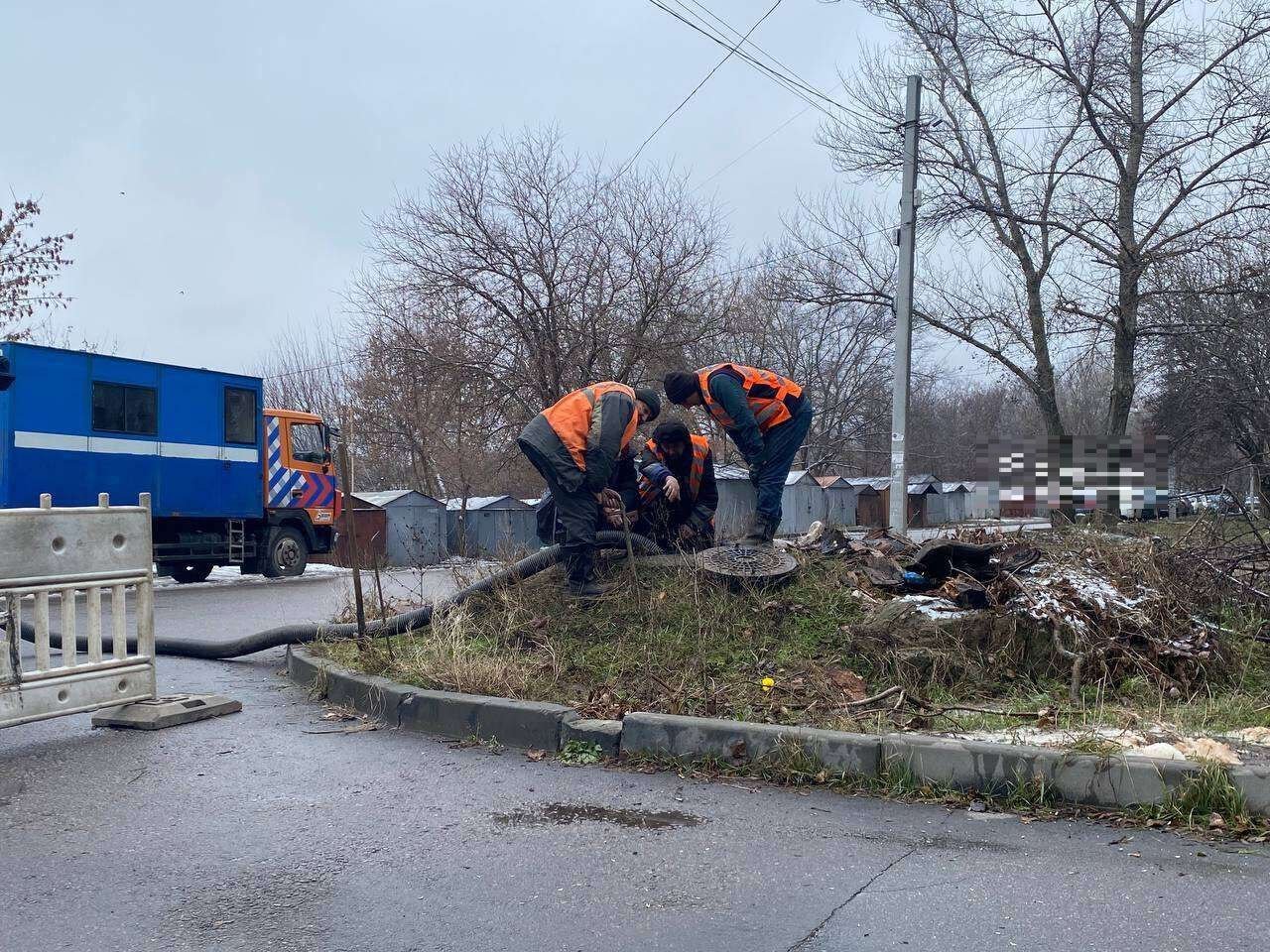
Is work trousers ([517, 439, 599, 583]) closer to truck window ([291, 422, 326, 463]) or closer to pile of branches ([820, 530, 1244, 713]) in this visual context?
pile of branches ([820, 530, 1244, 713])

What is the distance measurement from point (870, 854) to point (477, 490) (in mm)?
24101

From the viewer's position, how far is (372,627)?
7711 mm

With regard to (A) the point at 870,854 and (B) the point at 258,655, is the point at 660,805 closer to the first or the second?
(A) the point at 870,854

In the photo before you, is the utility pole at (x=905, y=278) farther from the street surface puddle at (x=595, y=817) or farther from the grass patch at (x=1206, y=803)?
the street surface puddle at (x=595, y=817)

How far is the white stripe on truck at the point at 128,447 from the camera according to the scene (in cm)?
1347

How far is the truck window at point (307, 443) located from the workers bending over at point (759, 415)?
11.3m

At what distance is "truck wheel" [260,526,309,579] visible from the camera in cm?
1677

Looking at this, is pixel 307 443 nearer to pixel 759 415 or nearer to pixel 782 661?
pixel 759 415

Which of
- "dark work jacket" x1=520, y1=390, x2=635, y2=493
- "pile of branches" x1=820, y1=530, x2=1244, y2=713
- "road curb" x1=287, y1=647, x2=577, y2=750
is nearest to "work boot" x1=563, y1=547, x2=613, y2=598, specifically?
"dark work jacket" x1=520, y1=390, x2=635, y2=493

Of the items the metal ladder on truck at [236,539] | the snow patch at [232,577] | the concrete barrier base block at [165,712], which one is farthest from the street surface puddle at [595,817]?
the metal ladder on truck at [236,539]

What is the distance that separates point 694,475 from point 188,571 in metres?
12.2

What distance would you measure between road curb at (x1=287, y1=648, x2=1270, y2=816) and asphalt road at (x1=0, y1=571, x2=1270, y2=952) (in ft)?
0.67

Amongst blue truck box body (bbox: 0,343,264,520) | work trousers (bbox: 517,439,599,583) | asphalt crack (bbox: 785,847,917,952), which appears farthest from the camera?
blue truck box body (bbox: 0,343,264,520)

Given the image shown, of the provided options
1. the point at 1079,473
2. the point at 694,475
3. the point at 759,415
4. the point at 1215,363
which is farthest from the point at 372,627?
the point at 1215,363
